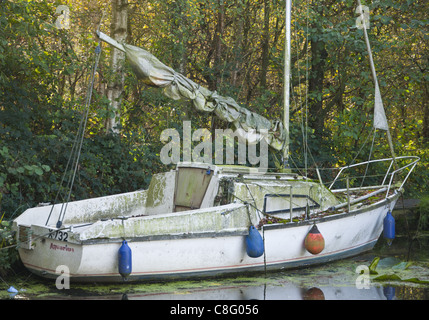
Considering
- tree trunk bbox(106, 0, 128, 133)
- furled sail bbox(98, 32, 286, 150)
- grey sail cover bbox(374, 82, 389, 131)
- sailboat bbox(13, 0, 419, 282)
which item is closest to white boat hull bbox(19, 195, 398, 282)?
sailboat bbox(13, 0, 419, 282)

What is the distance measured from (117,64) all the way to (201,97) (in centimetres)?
454

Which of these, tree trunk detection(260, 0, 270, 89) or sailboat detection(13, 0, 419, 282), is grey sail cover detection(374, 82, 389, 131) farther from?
tree trunk detection(260, 0, 270, 89)

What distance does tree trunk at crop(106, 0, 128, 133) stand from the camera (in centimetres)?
1448

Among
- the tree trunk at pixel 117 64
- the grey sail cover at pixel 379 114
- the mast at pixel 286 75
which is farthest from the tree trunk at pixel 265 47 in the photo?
the grey sail cover at pixel 379 114

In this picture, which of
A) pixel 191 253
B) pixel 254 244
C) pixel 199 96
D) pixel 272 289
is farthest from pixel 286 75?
pixel 272 289

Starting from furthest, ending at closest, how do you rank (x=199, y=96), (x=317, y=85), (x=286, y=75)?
1. (x=317, y=85)
2. (x=286, y=75)
3. (x=199, y=96)

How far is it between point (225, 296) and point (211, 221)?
4.53 feet

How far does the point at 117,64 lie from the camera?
14.6m

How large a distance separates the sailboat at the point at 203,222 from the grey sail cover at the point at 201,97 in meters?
0.02

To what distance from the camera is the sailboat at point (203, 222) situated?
9.16m

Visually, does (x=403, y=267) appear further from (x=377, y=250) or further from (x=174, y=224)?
(x=174, y=224)

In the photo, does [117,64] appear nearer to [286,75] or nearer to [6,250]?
[286,75]

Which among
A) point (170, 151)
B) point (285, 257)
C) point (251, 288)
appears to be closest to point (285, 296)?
point (251, 288)

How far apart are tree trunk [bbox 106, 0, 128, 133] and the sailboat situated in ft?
11.6
